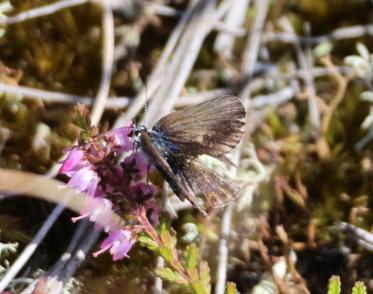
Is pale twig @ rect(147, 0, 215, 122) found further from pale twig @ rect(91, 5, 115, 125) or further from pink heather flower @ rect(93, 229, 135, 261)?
pink heather flower @ rect(93, 229, 135, 261)

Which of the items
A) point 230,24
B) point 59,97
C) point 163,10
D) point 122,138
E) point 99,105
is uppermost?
point 163,10

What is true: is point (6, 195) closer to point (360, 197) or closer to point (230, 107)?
point (230, 107)

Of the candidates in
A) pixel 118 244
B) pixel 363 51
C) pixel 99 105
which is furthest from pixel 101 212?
pixel 363 51

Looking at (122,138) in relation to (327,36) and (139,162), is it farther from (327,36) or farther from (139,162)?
(327,36)

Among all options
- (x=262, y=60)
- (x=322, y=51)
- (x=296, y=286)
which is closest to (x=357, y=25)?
(x=322, y=51)

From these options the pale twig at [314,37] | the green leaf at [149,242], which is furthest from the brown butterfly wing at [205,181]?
the pale twig at [314,37]

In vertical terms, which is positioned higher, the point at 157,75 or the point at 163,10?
the point at 163,10
